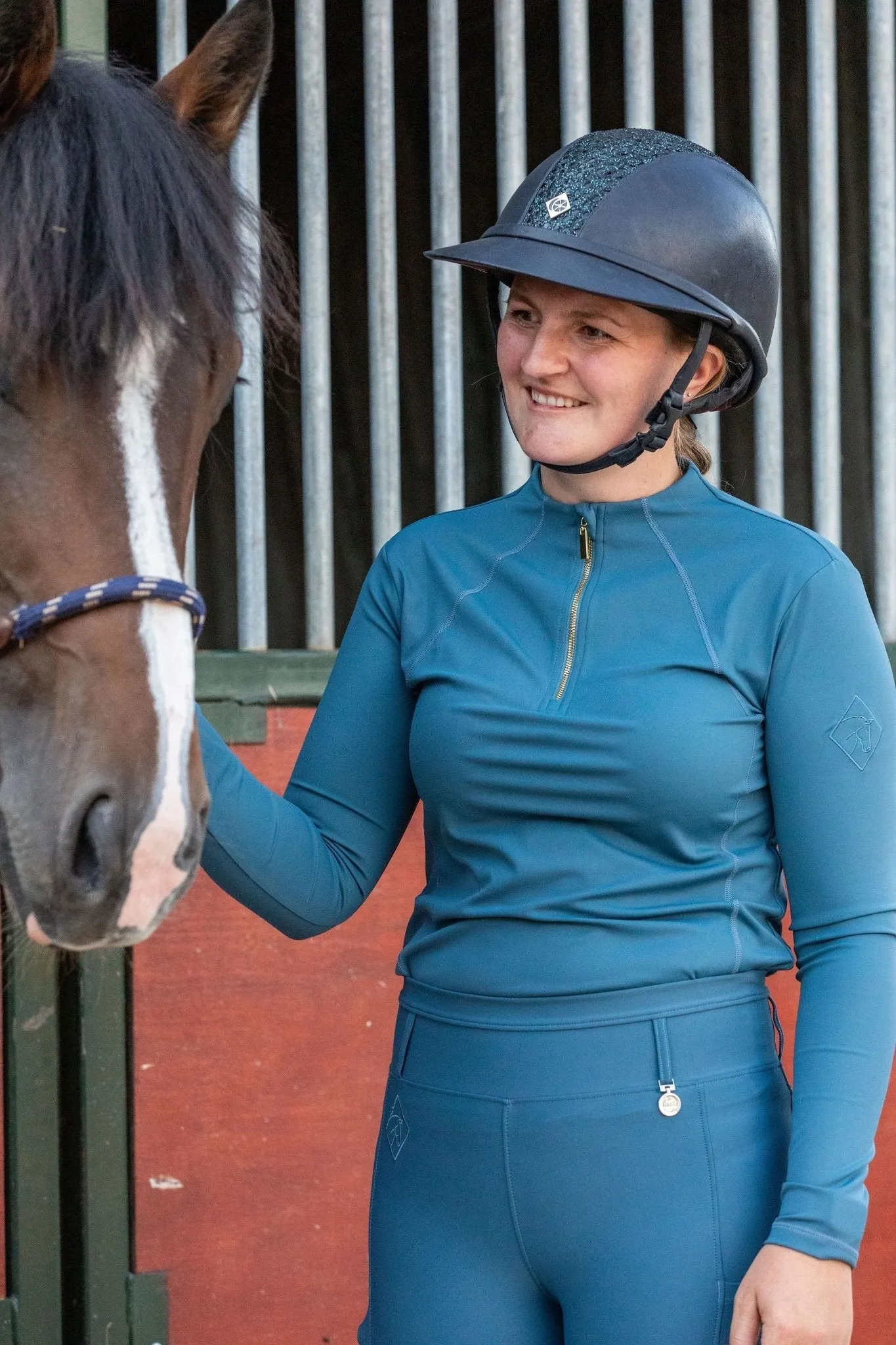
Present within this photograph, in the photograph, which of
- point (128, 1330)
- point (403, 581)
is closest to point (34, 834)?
point (403, 581)

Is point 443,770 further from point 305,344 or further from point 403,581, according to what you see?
point 305,344

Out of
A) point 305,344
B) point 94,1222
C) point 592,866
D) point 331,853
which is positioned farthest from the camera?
point 305,344

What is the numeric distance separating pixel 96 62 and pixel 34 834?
2.59 feet

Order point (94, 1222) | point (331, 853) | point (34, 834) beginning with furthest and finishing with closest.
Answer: point (94, 1222) → point (331, 853) → point (34, 834)

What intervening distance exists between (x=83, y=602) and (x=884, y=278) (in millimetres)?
1937

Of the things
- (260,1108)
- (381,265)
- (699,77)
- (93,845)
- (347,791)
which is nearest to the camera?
(93,845)

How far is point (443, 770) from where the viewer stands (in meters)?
1.25

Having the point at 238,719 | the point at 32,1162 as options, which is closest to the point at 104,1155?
the point at 32,1162

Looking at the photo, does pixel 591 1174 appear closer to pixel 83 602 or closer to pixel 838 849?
pixel 838 849

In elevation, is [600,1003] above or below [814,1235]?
above

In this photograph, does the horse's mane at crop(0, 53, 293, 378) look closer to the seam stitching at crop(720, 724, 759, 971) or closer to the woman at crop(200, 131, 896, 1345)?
the woman at crop(200, 131, 896, 1345)

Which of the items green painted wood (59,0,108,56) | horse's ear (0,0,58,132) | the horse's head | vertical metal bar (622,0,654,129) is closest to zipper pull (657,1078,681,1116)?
the horse's head

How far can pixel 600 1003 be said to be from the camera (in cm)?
118

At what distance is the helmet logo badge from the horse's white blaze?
39cm
